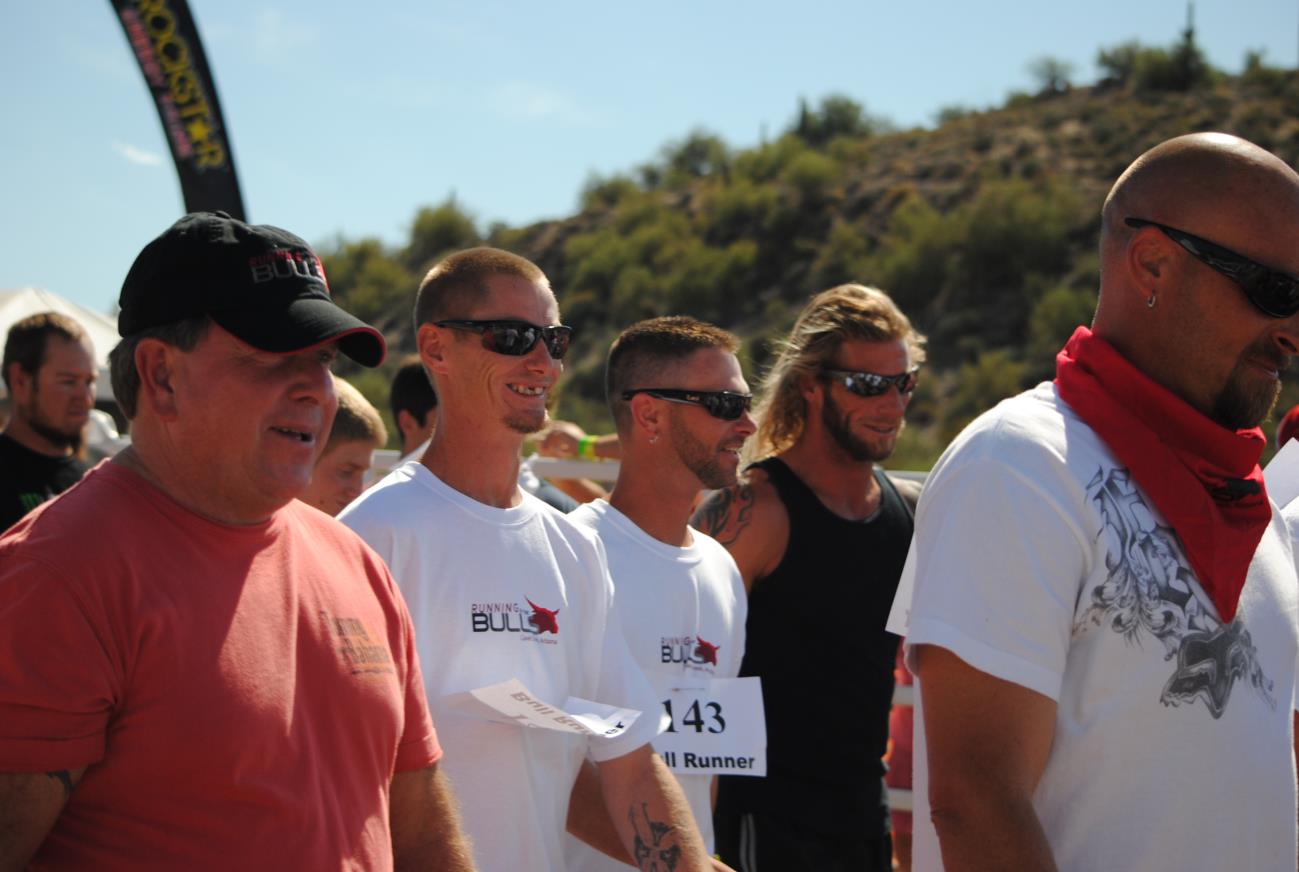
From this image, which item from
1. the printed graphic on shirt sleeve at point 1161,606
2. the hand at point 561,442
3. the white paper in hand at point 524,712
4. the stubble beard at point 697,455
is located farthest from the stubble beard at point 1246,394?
the hand at point 561,442

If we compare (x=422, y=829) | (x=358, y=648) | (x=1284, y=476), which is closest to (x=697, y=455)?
(x=1284, y=476)

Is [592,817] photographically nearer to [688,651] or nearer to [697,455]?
[688,651]

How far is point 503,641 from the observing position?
9.30 feet

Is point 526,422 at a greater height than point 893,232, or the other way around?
point 526,422

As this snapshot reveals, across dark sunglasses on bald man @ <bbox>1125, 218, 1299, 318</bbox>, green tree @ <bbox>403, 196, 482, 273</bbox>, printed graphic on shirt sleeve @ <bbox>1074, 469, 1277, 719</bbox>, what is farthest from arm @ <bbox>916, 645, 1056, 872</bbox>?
green tree @ <bbox>403, 196, 482, 273</bbox>

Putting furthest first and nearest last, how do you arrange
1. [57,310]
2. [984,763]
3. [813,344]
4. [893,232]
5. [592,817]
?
[893,232] → [57,310] → [813,344] → [592,817] → [984,763]

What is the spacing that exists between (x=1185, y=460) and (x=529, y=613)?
1.46 m

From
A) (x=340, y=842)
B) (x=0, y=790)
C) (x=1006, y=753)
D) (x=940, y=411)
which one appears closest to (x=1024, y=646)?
(x=1006, y=753)

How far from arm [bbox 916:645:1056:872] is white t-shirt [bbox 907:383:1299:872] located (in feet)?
0.12

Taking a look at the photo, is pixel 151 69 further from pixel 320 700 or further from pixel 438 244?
pixel 438 244

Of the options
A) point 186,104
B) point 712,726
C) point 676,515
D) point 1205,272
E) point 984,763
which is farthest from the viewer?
point 186,104

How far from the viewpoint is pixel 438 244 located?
4919 cm

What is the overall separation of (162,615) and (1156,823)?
1.63 meters

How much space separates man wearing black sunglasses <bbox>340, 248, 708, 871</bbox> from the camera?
9.16ft
